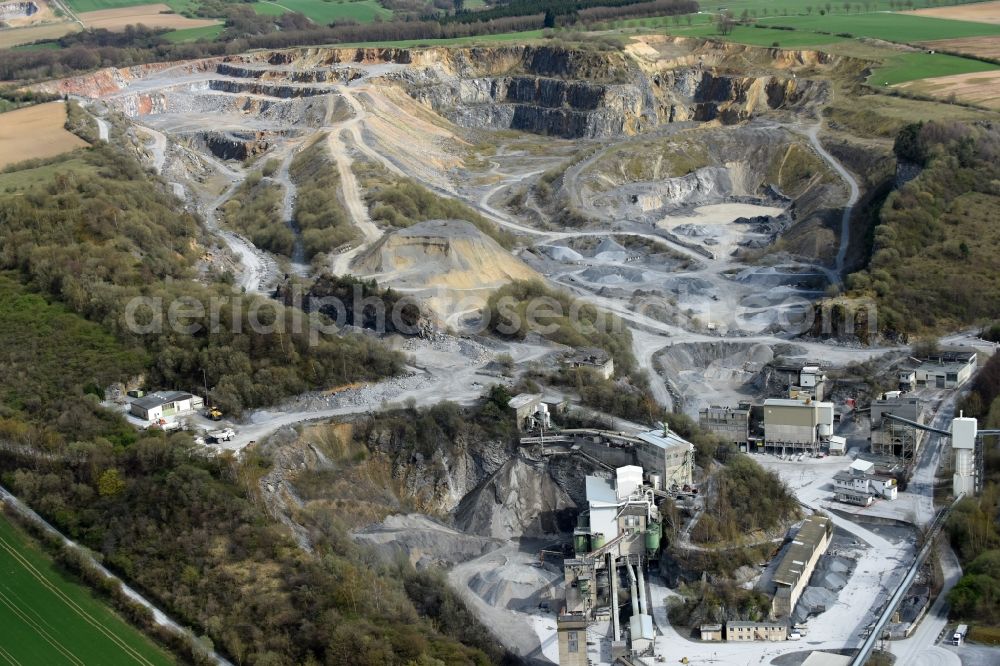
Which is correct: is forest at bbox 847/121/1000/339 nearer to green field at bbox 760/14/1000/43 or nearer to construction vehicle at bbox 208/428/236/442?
construction vehicle at bbox 208/428/236/442

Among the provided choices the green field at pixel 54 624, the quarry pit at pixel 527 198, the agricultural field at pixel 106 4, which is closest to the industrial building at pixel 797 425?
the quarry pit at pixel 527 198

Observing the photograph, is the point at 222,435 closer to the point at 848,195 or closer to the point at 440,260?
the point at 440,260

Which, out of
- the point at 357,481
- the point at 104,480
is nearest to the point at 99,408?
the point at 104,480

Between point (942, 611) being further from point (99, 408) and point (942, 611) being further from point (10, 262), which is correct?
point (10, 262)

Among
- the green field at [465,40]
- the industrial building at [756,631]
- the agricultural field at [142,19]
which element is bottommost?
the industrial building at [756,631]

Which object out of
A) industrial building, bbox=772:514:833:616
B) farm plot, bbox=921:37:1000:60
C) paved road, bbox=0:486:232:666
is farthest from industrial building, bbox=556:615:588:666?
farm plot, bbox=921:37:1000:60

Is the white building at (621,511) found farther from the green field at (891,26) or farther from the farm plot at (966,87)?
the green field at (891,26)

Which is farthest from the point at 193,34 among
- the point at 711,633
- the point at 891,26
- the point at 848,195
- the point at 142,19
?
the point at 711,633
